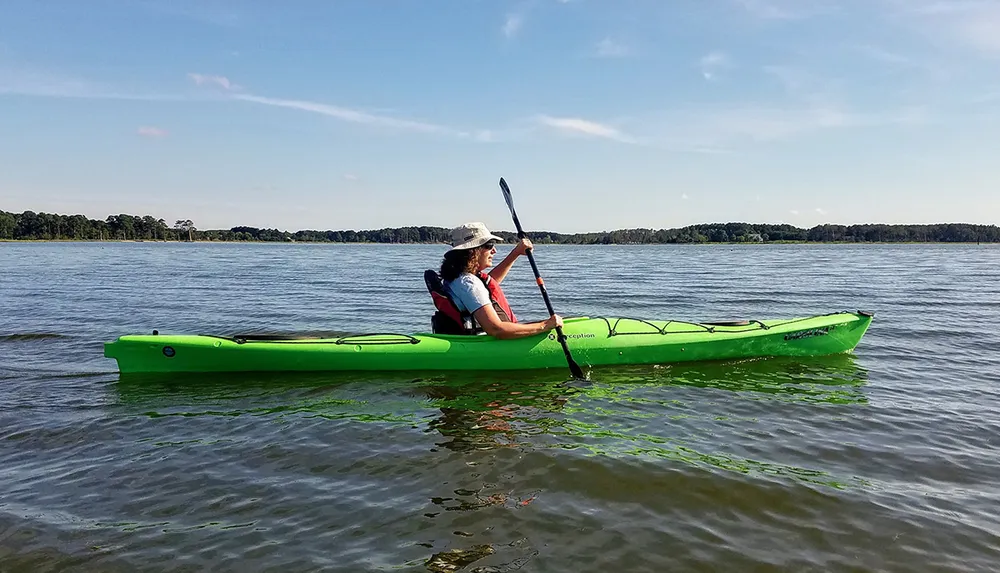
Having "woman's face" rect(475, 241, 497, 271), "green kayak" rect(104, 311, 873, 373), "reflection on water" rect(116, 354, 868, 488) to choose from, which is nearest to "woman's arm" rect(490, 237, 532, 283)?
"woman's face" rect(475, 241, 497, 271)

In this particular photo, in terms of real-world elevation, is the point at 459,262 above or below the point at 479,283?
above

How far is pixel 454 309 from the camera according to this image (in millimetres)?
7066

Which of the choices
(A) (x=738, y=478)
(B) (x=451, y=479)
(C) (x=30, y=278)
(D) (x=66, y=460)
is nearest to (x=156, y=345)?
(D) (x=66, y=460)

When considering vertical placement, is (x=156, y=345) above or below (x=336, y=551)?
above

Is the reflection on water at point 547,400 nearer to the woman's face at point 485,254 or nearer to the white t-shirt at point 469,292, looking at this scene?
the white t-shirt at point 469,292

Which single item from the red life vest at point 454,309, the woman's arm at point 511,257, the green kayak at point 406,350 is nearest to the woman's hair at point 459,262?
the red life vest at point 454,309

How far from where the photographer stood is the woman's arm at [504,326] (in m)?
6.73

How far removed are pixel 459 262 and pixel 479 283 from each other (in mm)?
307

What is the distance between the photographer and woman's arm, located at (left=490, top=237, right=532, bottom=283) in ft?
23.8

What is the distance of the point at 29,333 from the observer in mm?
10172

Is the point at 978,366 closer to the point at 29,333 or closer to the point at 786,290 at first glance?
the point at 786,290

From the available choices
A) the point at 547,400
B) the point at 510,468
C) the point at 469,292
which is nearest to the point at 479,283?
the point at 469,292

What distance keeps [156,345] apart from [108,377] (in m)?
0.75

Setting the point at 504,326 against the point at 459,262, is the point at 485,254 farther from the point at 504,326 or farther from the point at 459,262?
the point at 504,326
